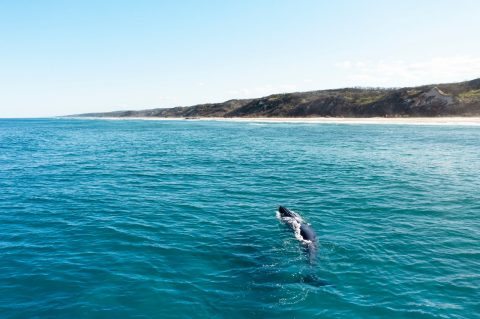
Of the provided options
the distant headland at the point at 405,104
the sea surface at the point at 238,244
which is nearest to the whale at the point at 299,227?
the sea surface at the point at 238,244

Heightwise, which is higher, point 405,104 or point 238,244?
point 405,104

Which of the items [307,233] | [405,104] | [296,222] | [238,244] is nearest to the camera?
[238,244]

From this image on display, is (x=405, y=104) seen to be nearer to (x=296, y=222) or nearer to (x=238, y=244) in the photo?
(x=296, y=222)

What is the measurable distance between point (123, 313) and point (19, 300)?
4.69 m

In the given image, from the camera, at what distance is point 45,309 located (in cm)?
1384

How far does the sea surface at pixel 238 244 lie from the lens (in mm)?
14305

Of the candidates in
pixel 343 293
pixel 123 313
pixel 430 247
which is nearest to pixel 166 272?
pixel 123 313

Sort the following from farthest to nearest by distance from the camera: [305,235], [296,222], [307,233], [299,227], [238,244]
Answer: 1. [296,222]
2. [299,227]
3. [307,233]
4. [305,235]
5. [238,244]

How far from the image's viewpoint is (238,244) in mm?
20141

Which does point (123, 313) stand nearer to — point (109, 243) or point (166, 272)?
point (166, 272)

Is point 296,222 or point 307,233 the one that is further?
point 296,222

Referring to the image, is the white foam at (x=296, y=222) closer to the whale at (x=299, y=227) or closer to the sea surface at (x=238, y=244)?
the whale at (x=299, y=227)

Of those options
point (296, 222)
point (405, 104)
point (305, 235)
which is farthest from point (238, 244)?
point (405, 104)

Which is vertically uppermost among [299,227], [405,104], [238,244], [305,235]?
[405,104]
